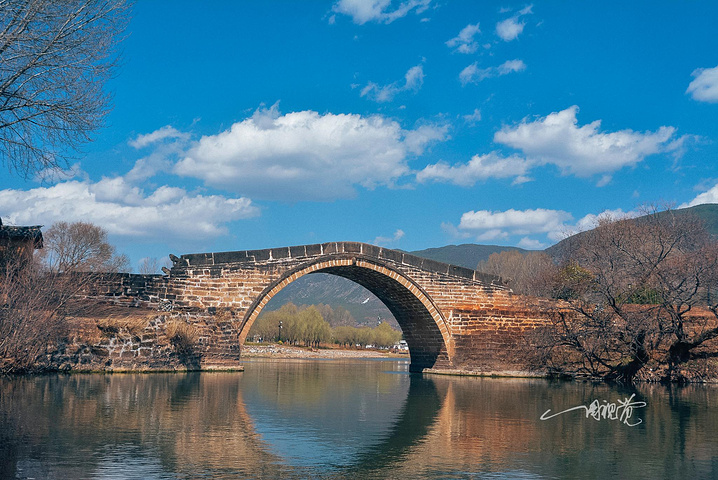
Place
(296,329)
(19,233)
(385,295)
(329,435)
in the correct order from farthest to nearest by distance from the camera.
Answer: (296,329)
(385,295)
(19,233)
(329,435)

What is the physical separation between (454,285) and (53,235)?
34027 millimetres

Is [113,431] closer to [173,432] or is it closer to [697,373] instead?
[173,432]

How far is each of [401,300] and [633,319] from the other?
870cm

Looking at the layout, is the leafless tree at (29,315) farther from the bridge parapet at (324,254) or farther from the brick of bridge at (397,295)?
the bridge parapet at (324,254)

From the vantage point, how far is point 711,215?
162 meters

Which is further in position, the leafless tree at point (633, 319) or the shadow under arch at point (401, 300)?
the shadow under arch at point (401, 300)

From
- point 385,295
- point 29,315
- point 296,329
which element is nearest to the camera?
point 29,315

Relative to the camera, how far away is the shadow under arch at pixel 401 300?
22.2 meters

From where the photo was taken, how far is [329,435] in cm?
853

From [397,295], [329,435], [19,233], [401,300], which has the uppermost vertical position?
[19,233]
